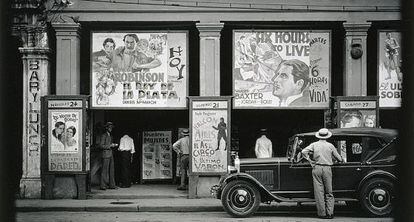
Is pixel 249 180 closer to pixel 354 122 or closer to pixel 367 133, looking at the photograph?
pixel 367 133

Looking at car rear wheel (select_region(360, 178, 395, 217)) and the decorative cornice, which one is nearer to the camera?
car rear wheel (select_region(360, 178, 395, 217))

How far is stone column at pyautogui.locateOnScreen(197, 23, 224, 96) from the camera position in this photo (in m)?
16.1

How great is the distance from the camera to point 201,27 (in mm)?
16031

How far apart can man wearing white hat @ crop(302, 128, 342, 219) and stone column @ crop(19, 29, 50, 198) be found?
776cm

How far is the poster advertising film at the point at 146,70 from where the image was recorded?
16109 millimetres

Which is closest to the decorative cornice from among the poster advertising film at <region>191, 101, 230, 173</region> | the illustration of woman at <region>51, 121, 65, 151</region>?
the poster advertising film at <region>191, 101, 230, 173</region>

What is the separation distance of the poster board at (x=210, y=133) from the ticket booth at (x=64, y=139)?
116 inches

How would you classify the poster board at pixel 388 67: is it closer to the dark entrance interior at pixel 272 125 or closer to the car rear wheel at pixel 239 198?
the dark entrance interior at pixel 272 125

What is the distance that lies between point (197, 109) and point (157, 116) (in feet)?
12.1

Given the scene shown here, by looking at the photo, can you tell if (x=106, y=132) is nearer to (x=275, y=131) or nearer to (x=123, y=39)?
(x=123, y=39)

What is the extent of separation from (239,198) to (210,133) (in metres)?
3.61

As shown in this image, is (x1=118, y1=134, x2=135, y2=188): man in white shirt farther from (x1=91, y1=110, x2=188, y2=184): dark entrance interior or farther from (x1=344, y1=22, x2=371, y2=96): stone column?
(x1=344, y1=22, x2=371, y2=96): stone column

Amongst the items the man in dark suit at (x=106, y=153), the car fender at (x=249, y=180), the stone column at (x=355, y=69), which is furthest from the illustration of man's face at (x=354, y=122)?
the man in dark suit at (x=106, y=153)

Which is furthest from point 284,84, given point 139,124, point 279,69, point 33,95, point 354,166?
point 33,95
